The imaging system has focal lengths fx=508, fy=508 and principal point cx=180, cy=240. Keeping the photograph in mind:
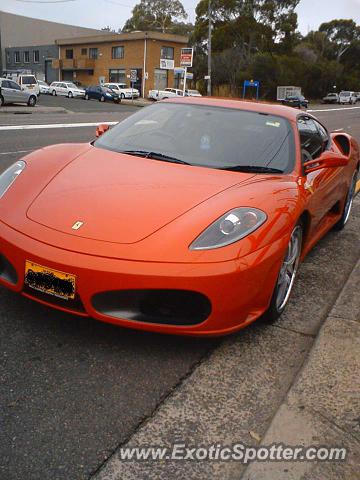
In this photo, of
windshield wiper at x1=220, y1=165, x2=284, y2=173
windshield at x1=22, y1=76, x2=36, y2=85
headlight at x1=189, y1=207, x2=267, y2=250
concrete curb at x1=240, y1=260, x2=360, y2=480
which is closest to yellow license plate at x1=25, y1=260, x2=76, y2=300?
headlight at x1=189, y1=207, x2=267, y2=250

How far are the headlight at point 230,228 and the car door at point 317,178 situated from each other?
807 millimetres

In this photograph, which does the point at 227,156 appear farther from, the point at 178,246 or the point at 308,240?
the point at 178,246

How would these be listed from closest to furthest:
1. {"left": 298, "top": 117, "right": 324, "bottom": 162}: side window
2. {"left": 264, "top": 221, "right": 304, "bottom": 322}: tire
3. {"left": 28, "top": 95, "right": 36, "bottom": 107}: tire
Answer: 1. {"left": 264, "top": 221, "right": 304, "bottom": 322}: tire
2. {"left": 298, "top": 117, "right": 324, "bottom": 162}: side window
3. {"left": 28, "top": 95, "right": 36, "bottom": 107}: tire

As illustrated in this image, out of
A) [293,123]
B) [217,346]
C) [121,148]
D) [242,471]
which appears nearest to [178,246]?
[217,346]

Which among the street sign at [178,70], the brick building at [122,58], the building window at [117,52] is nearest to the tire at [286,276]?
the street sign at [178,70]

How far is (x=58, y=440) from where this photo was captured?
2.01 metres

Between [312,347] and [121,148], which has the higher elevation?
[121,148]

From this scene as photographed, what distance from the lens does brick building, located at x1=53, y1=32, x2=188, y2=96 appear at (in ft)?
171

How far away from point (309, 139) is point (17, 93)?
25418 mm

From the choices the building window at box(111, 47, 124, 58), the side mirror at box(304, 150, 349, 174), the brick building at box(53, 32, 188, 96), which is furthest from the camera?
the building window at box(111, 47, 124, 58)

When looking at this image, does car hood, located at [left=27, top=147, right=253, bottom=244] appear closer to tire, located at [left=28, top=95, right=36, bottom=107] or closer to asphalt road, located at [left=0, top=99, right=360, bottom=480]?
asphalt road, located at [left=0, top=99, right=360, bottom=480]

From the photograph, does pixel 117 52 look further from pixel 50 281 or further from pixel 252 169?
pixel 50 281

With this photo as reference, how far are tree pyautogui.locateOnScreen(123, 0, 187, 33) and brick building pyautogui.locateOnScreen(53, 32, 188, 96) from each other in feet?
81.7

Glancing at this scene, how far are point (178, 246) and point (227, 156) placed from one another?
1.17 metres
